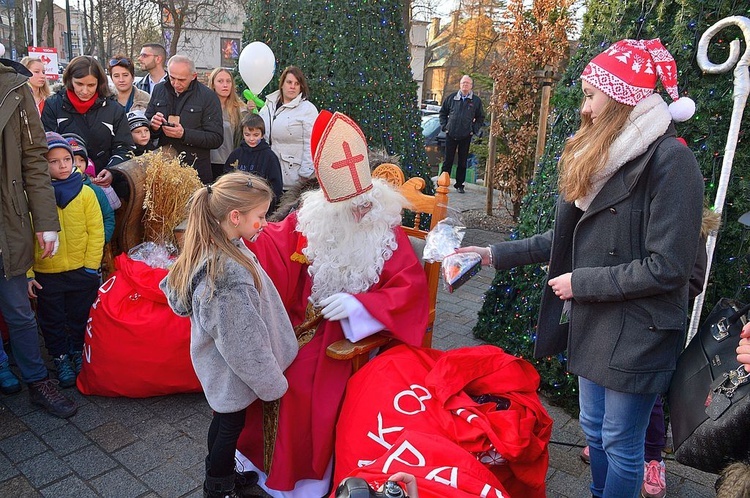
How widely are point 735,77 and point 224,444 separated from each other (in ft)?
9.25

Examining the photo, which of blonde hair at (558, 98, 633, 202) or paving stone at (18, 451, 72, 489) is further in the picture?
paving stone at (18, 451, 72, 489)

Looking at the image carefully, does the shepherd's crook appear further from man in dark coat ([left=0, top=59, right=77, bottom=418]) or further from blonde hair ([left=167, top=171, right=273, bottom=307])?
man in dark coat ([left=0, top=59, right=77, bottom=418])

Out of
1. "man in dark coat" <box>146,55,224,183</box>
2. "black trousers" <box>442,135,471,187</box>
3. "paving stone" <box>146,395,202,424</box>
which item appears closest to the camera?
"paving stone" <box>146,395,202,424</box>

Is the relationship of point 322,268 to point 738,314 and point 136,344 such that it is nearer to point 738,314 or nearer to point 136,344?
point 136,344

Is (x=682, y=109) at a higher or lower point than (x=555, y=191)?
higher

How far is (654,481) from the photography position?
2.72 m

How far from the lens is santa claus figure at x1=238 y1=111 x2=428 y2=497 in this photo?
2590mm

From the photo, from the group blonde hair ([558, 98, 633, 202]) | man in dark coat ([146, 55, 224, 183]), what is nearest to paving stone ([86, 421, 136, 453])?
Result: man in dark coat ([146, 55, 224, 183])

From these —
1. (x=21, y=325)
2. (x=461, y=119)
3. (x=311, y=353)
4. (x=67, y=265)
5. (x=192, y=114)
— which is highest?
(x=461, y=119)

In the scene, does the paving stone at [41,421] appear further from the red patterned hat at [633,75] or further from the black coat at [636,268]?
the red patterned hat at [633,75]

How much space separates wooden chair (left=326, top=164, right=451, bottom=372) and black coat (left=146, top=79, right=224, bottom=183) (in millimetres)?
2049

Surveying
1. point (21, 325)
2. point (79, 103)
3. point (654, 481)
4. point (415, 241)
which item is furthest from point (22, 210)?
point (654, 481)

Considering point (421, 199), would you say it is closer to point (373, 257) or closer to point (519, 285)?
point (373, 257)

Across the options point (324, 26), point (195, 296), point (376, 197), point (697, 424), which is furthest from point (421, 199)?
point (324, 26)
